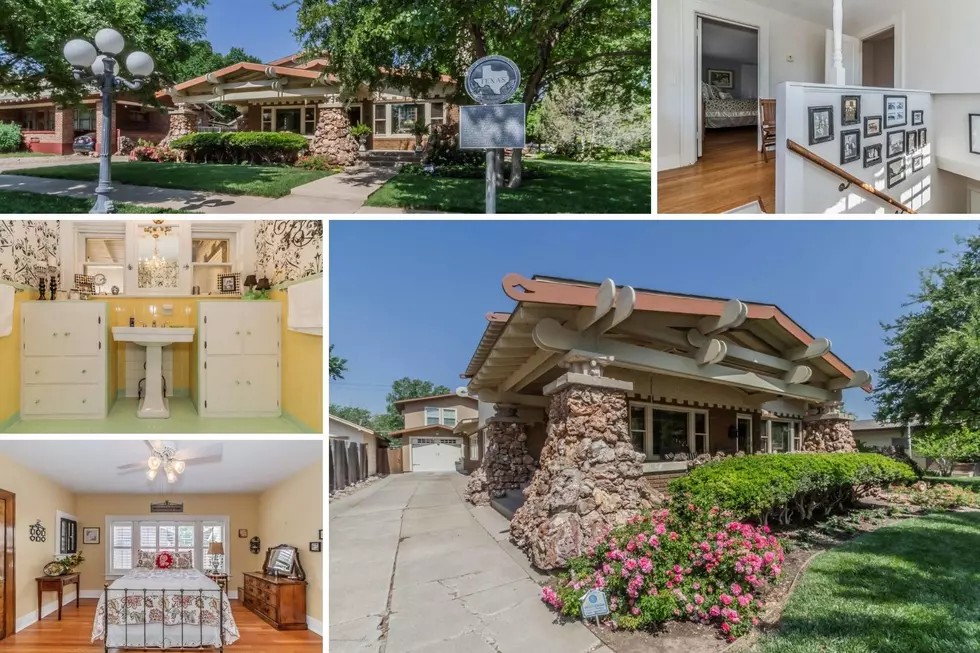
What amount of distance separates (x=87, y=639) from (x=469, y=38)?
5.21 metres

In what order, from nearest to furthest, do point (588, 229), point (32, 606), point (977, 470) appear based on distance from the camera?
point (588, 229) < point (977, 470) < point (32, 606)

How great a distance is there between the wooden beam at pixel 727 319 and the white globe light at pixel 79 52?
12.8 ft

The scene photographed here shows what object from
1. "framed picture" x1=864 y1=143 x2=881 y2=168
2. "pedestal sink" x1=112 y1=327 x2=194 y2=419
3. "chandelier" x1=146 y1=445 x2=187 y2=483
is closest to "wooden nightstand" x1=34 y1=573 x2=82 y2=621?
"chandelier" x1=146 y1=445 x2=187 y2=483

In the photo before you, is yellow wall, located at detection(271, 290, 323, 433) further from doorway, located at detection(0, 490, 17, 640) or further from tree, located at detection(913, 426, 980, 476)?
tree, located at detection(913, 426, 980, 476)

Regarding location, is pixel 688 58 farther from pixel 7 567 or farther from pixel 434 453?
pixel 7 567

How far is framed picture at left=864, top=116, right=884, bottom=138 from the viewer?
294cm

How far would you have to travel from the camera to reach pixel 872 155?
9.84 feet

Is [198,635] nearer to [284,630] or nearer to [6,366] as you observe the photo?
[284,630]

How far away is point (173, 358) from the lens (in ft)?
12.1

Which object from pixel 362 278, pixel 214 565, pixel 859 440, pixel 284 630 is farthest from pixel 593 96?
pixel 214 565

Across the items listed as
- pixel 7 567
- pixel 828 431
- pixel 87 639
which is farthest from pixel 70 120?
pixel 828 431

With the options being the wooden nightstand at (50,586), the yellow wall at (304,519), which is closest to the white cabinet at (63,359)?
the yellow wall at (304,519)

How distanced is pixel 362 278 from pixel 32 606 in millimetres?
4502

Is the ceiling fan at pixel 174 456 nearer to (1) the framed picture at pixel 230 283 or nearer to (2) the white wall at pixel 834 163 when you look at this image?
(1) the framed picture at pixel 230 283
